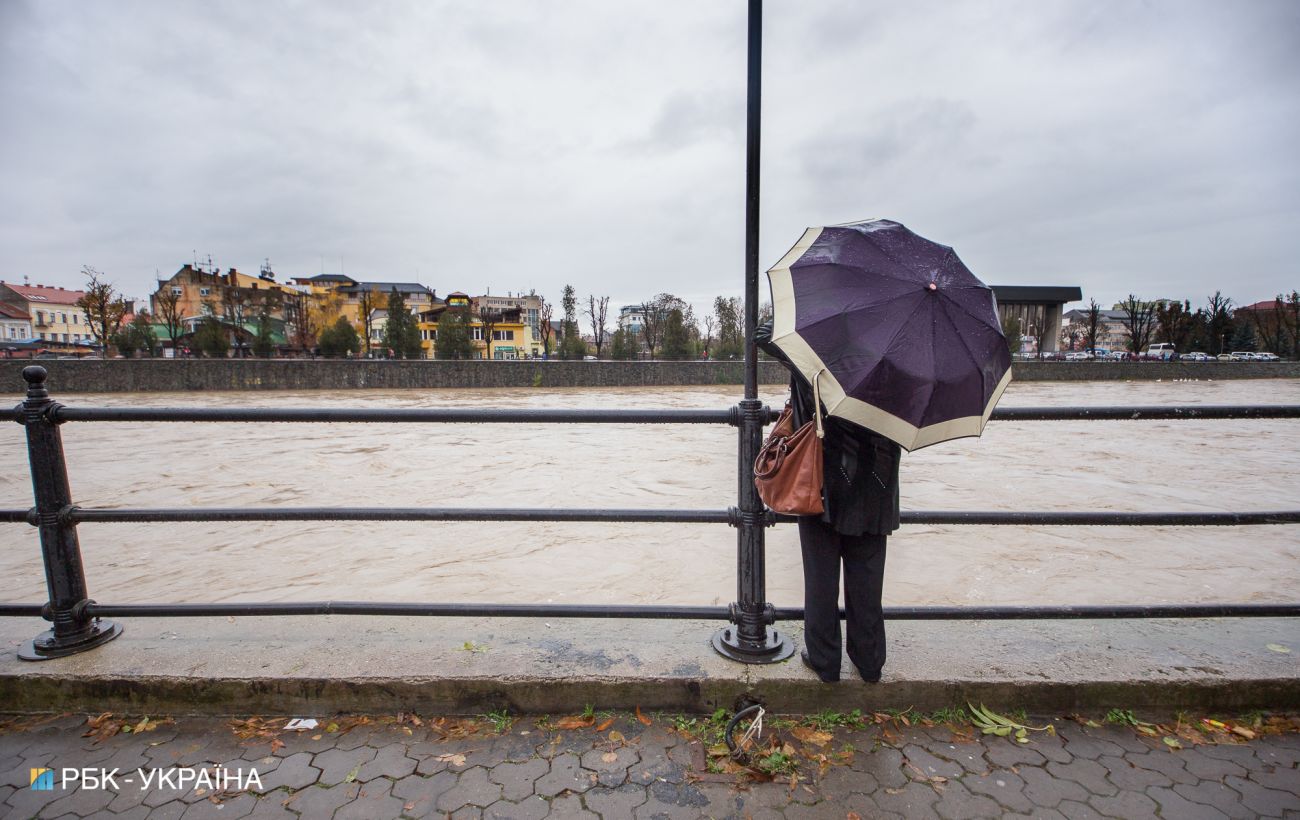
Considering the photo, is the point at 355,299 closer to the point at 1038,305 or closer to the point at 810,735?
the point at 1038,305

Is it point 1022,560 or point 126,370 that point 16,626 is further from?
point 126,370

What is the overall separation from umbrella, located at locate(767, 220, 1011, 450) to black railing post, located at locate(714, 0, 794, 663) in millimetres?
343

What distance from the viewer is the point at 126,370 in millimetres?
28688

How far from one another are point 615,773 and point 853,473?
1.37 m

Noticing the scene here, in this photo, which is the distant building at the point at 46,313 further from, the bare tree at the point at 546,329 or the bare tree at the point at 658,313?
the bare tree at the point at 658,313

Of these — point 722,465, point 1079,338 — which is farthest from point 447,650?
point 1079,338

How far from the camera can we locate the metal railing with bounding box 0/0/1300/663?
260 cm

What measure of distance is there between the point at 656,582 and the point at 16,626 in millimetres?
4284

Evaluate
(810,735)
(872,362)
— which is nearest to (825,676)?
(810,735)

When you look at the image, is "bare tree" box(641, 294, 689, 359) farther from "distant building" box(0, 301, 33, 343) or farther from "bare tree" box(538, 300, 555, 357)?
"distant building" box(0, 301, 33, 343)

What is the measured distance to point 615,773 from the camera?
2.28 metres

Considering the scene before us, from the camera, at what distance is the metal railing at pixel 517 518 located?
262 cm

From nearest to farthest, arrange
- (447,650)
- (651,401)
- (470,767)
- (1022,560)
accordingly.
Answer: (470,767)
(447,650)
(1022,560)
(651,401)

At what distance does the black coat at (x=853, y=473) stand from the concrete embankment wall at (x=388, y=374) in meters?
29.4
